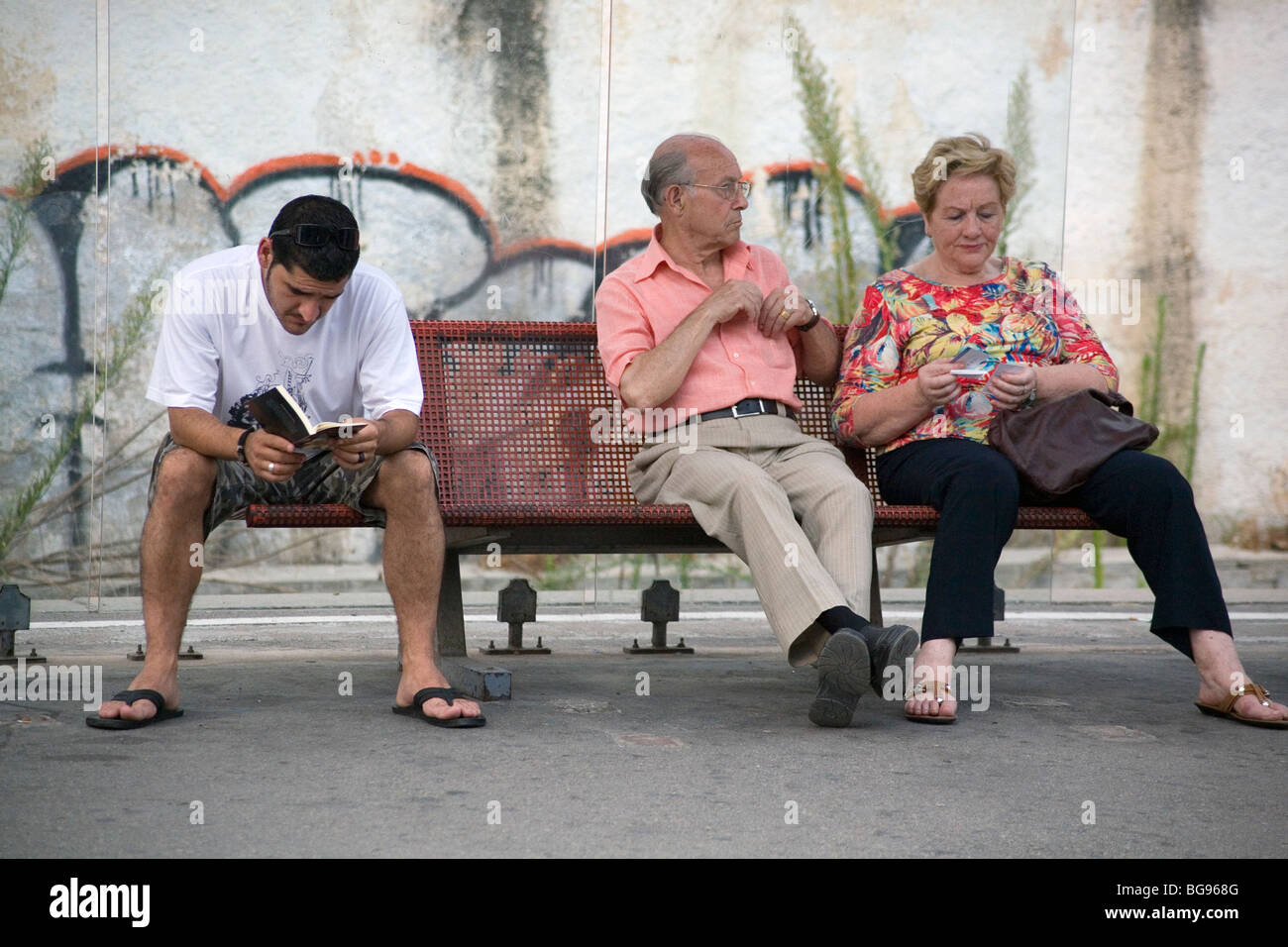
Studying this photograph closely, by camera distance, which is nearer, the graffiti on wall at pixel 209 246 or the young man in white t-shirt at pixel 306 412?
the young man in white t-shirt at pixel 306 412

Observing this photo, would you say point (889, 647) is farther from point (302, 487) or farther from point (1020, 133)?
point (1020, 133)

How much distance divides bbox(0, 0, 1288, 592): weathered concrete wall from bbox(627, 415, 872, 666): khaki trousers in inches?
113

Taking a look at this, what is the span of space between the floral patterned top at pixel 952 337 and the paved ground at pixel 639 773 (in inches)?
32.8

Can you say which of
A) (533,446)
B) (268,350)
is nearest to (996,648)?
(533,446)

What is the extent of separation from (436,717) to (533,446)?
1.09 metres

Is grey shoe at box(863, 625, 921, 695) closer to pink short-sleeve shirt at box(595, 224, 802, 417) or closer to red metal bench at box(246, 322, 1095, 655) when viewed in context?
red metal bench at box(246, 322, 1095, 655)

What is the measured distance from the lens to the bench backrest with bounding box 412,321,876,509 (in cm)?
425

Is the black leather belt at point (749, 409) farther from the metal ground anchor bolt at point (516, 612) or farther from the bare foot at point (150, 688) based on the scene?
the bare foot at point (150, 688)

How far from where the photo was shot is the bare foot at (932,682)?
3621 mm

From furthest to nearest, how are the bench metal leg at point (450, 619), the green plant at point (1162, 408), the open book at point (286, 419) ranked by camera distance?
the green plant at point (1162, 408) < the bench metal leg at point (450, 619) < the open book at point (286, 419)

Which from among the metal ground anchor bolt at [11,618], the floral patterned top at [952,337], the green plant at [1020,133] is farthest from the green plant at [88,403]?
the green plant at [1020,133]

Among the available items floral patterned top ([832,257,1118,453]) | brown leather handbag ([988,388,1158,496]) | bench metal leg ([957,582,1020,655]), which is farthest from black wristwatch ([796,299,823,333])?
bench metal leg ([957,582,1020,655])

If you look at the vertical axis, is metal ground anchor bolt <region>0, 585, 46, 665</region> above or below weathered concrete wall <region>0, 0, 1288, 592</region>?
below

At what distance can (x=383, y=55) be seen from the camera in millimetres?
Answer: 6508
